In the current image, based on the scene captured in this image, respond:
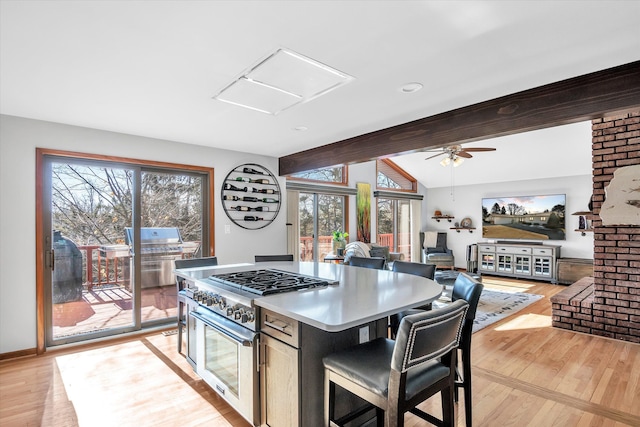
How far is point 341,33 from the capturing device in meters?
1.81

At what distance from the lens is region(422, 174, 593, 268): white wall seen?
23.1 feet

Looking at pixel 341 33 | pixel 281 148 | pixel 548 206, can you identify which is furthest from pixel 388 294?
pixel 548 206

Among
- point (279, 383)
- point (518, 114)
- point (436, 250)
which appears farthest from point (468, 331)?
point (436, 250)

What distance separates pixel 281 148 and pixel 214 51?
255cm

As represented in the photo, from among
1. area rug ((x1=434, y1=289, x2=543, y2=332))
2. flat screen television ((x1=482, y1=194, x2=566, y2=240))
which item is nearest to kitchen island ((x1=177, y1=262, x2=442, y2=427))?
area rug ((x1=434, y1=289, x2=543, y2=332))

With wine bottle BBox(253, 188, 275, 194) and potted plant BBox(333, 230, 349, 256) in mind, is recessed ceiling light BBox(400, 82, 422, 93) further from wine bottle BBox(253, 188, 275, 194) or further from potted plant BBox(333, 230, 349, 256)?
potted plant BBox(333, 230, 349, 256)

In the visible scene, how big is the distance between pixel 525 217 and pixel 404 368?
7.65 meters

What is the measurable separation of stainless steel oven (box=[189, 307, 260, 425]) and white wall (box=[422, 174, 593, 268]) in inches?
302

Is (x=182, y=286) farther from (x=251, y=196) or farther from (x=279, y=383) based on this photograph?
(x=251, y=196)

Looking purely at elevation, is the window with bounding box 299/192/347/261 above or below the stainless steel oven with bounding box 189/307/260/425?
above

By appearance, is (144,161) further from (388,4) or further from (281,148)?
(388,4)

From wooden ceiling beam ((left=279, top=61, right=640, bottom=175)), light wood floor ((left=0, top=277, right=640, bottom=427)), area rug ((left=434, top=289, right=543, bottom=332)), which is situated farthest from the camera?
area rug ((left=434, top=289, right=543, bottom=332))

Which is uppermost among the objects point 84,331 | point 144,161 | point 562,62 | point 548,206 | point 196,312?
point 562,62

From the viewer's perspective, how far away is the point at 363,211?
7824 millimetres
